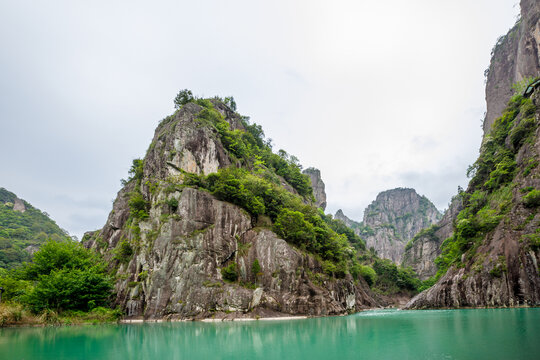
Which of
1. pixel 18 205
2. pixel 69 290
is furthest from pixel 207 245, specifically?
pixel 18 205

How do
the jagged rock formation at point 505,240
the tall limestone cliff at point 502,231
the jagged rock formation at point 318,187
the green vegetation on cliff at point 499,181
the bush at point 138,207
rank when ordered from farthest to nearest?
the jagged rock formation at point 318,187 < the bush at point 138,207 < the green vegetation on cliff at point 499,181 < the tall limestone cliff at point 502,231 < the jagged rock formation at point 505,240

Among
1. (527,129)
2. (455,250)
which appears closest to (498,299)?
(455,250)

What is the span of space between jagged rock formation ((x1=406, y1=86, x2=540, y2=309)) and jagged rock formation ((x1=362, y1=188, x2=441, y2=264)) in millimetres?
115585

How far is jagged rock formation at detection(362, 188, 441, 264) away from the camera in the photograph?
15625 centimetres

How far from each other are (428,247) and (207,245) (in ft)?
263

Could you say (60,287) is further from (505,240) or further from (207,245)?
(505,240)


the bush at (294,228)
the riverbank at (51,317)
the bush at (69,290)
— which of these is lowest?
the riverbank at (51,317)

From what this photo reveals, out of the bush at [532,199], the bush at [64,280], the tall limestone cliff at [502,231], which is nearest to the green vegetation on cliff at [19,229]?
the bush at [64,280]

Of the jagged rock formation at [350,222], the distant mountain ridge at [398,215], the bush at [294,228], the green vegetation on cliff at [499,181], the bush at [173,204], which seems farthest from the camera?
the jagged rock formation at [350,222]

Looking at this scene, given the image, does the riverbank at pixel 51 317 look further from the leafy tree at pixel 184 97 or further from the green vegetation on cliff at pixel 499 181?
the green vegetation on cliff at pixel 499 181

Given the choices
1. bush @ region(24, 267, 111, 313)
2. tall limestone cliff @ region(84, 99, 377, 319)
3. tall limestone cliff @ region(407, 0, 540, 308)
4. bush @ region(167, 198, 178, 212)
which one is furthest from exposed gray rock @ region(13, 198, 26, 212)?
tall limestone cliff @ region(407, 0, 540, 308)

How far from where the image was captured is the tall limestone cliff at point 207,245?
104 ft

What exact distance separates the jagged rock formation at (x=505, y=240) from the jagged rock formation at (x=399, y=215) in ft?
379

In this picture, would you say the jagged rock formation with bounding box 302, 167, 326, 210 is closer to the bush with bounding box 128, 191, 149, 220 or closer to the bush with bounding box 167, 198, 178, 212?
the bush with bounding box 128, 191, 149, 220
